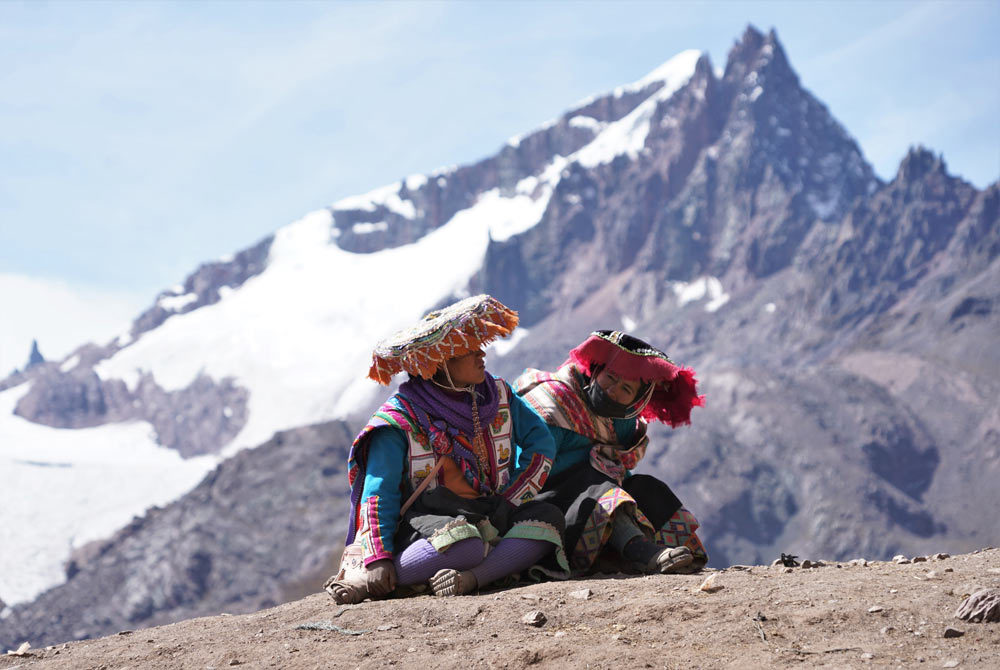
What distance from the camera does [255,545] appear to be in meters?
100

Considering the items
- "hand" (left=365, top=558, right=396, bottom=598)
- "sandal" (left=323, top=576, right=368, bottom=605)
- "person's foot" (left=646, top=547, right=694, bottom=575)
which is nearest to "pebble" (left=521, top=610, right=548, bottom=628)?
"hand" (left=365, top=558, right=396, bottom=598)

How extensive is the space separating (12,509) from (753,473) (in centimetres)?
8245

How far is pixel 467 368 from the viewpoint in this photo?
21.2 ft

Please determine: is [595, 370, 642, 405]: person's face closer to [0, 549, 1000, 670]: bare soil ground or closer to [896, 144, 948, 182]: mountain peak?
[0, 549, 1000, 670]: bare soil ground

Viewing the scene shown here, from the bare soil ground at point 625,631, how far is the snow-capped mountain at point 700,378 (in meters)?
90.0

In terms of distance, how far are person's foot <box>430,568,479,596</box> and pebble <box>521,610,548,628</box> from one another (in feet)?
2.50

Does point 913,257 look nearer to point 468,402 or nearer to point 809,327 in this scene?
point 809,327

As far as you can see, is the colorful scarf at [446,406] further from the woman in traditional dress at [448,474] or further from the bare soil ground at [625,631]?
the bare soil ground at [625,631]

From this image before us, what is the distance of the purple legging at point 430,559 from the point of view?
5992 mm

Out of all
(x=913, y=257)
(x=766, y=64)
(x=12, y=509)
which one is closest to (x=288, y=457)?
(x=12, y=509)

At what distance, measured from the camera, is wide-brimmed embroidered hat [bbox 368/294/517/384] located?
640cm

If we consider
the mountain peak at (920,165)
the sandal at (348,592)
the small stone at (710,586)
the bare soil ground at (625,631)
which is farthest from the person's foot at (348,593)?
the mountain peak at (920,165)

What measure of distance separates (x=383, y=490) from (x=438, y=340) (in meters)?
0.96

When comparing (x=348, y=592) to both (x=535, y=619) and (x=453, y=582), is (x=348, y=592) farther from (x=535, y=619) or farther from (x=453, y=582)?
(x=535, y=619)
